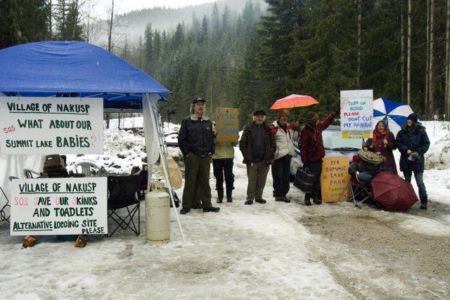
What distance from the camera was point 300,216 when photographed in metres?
8.06

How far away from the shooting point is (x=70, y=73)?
6230mm

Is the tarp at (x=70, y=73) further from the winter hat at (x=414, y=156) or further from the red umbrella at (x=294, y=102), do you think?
the winter hat at (x=414, y=156)

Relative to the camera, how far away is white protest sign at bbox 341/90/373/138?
9.48 metres

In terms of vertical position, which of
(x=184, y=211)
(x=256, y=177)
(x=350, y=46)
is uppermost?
(x=350, y=46)

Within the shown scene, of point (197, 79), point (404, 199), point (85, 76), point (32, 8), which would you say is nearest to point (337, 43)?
point (32, 8)

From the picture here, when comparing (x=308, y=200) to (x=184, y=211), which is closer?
(x=184, y=211)

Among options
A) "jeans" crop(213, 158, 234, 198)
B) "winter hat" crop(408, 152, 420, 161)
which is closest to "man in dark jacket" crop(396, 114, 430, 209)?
"winter hat" crop(408, 152, 420, 161)

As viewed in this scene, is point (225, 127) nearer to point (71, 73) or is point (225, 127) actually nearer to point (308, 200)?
point (308, 200)

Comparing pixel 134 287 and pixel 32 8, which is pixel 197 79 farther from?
pixel 134 287

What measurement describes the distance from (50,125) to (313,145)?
532 centimetres

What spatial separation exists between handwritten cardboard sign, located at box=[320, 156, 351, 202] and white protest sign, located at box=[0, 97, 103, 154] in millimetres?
5119

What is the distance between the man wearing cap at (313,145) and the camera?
8.94m

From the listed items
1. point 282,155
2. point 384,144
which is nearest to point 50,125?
point 282,155

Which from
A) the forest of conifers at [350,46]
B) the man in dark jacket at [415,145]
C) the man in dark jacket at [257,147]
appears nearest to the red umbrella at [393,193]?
the man in dark jacket at [415,145]
